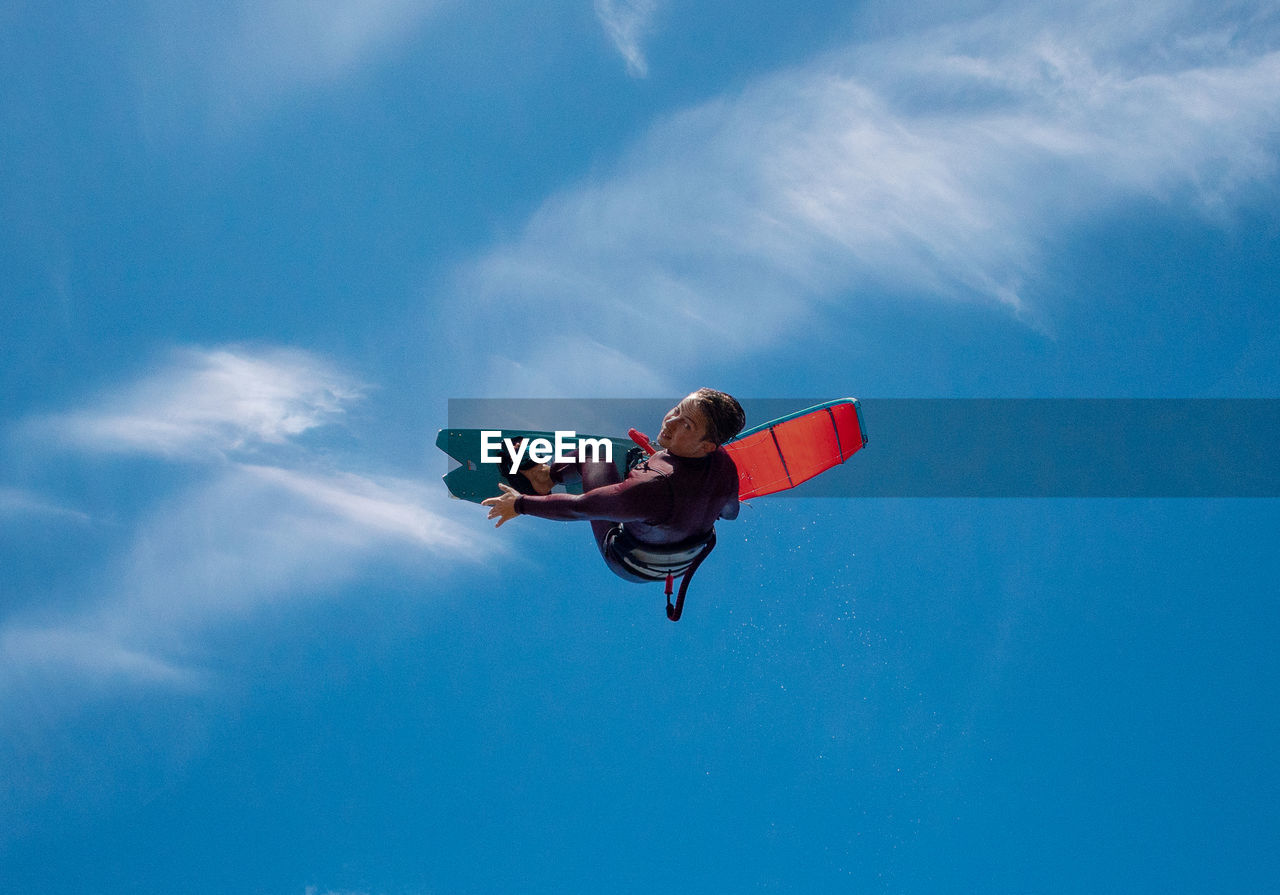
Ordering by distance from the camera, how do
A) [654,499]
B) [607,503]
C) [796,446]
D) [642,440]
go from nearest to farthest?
[607,503] < [654,499] < [642,440] < [796,446]

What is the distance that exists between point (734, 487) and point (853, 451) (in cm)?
232

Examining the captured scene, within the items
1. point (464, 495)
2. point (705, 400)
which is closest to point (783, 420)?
point (705, 400)

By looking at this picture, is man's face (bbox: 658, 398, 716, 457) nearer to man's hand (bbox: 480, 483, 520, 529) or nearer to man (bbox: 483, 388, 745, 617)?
man (bbox: 483, 388, 745, 617)

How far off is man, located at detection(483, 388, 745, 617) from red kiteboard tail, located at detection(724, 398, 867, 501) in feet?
4.27

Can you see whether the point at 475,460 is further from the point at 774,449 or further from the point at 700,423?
the point at 774,449

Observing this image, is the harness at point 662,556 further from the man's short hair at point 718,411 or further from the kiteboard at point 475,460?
the man's short hair at point 718,411

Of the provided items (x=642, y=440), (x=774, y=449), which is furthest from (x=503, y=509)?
(x=774, y=449)

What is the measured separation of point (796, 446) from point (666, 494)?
2.72 m

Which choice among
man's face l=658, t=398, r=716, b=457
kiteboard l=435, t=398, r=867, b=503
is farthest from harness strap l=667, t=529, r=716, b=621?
man's face l=658, t=398, r=716, b=457

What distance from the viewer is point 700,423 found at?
320 inches

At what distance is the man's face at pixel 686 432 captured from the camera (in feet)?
26.6

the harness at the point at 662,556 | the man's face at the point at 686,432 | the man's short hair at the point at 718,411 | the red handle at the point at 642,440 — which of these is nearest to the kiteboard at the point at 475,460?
the red handle at the point at 642,440

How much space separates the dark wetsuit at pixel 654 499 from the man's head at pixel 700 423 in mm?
240

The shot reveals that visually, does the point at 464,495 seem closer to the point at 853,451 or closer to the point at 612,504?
the point at 612,504
